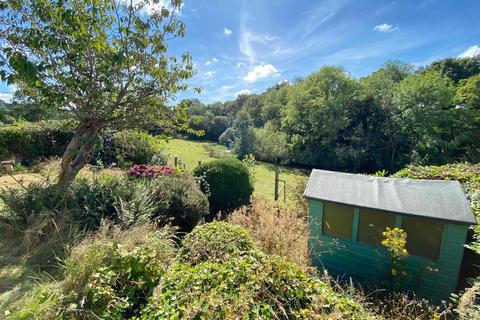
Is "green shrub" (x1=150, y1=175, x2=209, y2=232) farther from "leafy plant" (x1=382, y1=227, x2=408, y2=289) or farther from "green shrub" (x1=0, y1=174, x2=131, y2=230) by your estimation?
"leafy plant" (x1=382, y1=227, x2=408, y2=289)

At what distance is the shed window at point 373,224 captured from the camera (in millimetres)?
3904

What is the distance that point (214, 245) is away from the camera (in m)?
2.95

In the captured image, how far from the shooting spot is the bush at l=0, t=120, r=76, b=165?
10.0m

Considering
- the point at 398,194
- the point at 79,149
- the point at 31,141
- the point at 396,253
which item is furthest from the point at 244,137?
the point at 396,253

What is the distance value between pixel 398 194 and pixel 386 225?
0.57m

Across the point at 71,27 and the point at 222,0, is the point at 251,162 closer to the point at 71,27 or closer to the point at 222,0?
the point at 222,0

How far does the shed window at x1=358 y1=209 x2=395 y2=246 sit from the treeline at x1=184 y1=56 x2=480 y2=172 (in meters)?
16.0

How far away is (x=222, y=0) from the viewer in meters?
5.63

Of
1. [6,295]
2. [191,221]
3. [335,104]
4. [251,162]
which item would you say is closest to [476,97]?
A: [335,104]

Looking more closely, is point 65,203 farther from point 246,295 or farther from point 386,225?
point 386,225

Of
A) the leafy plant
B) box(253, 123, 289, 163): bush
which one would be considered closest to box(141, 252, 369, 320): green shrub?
the leafy plant

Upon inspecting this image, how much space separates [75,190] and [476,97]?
75.6 ft

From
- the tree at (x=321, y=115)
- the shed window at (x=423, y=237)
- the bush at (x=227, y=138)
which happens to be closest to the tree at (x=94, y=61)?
the shed window at (x=423, y=237)

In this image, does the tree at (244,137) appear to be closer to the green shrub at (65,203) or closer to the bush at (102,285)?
the green shrub at (65,203)
